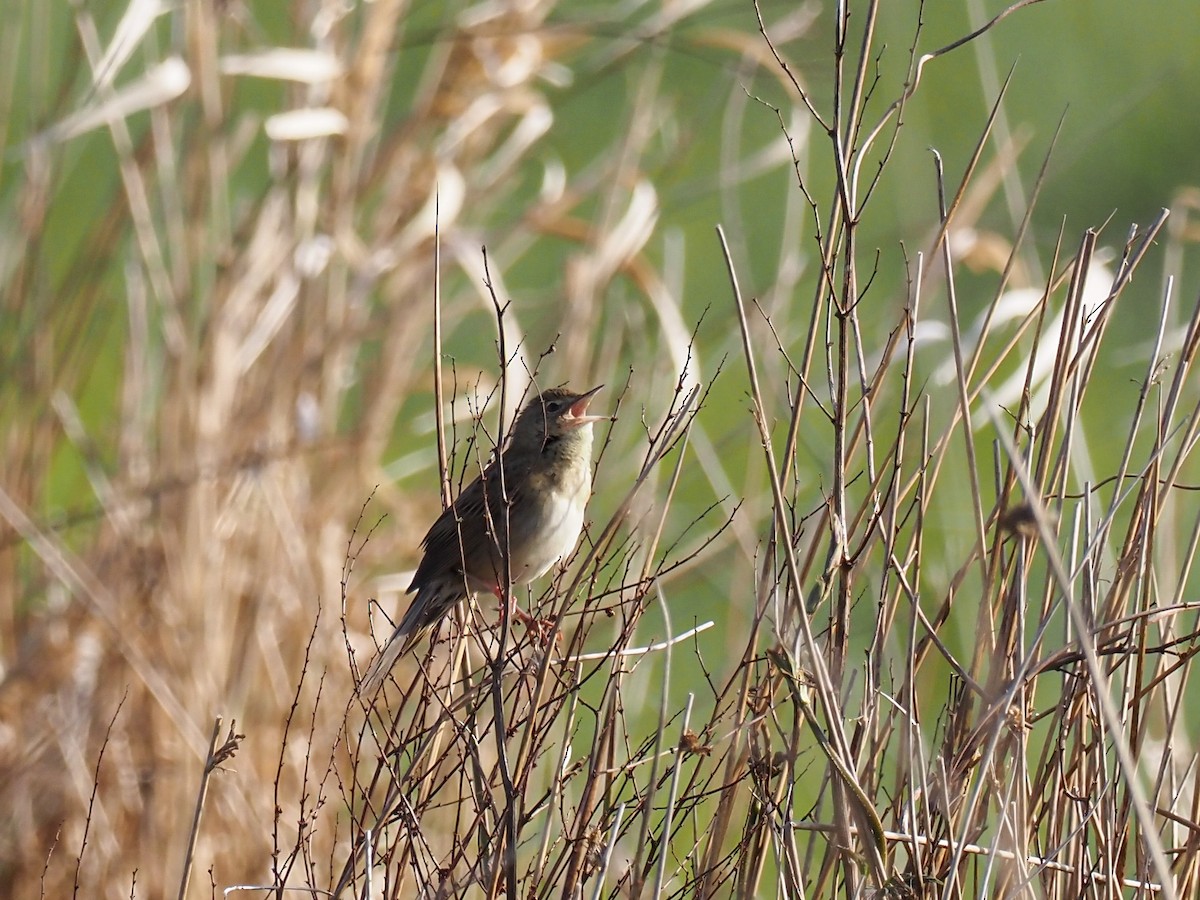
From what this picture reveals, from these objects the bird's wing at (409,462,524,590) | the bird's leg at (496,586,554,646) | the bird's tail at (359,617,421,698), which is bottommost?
the bird's leg at (496,586,554,646)

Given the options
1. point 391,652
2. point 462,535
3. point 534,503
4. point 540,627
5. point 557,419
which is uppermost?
point 557,419

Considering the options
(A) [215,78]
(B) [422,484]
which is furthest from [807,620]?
(B) [422,484]

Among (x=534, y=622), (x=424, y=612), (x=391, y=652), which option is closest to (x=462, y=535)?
(x=424, y=612)

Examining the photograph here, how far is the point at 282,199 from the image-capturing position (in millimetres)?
4262

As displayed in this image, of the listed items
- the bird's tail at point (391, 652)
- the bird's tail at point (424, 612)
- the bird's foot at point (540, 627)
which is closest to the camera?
the bird's foot at point (540, 627)

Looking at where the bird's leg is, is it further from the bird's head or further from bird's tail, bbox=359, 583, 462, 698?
the bird's head

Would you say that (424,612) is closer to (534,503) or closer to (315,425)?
(534,503)

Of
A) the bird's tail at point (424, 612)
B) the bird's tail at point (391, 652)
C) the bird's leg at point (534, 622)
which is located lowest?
the bird's leg at point (534, 622)

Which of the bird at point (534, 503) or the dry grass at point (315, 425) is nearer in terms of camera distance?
the dry grass at point (315, 425)

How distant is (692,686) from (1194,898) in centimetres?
396

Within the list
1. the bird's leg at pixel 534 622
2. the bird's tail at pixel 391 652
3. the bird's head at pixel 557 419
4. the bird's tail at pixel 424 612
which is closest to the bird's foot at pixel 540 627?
the bird's leg at pixel 534 622

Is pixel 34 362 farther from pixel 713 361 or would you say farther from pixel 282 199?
pixel 713 361

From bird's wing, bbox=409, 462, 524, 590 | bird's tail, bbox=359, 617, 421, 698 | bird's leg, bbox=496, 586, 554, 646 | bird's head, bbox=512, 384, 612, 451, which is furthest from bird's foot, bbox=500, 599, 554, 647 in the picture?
bird's head, bbox=512, 384, 612, 451

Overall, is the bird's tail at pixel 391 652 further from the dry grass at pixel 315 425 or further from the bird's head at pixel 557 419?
the bird's head at pixel 557 419
